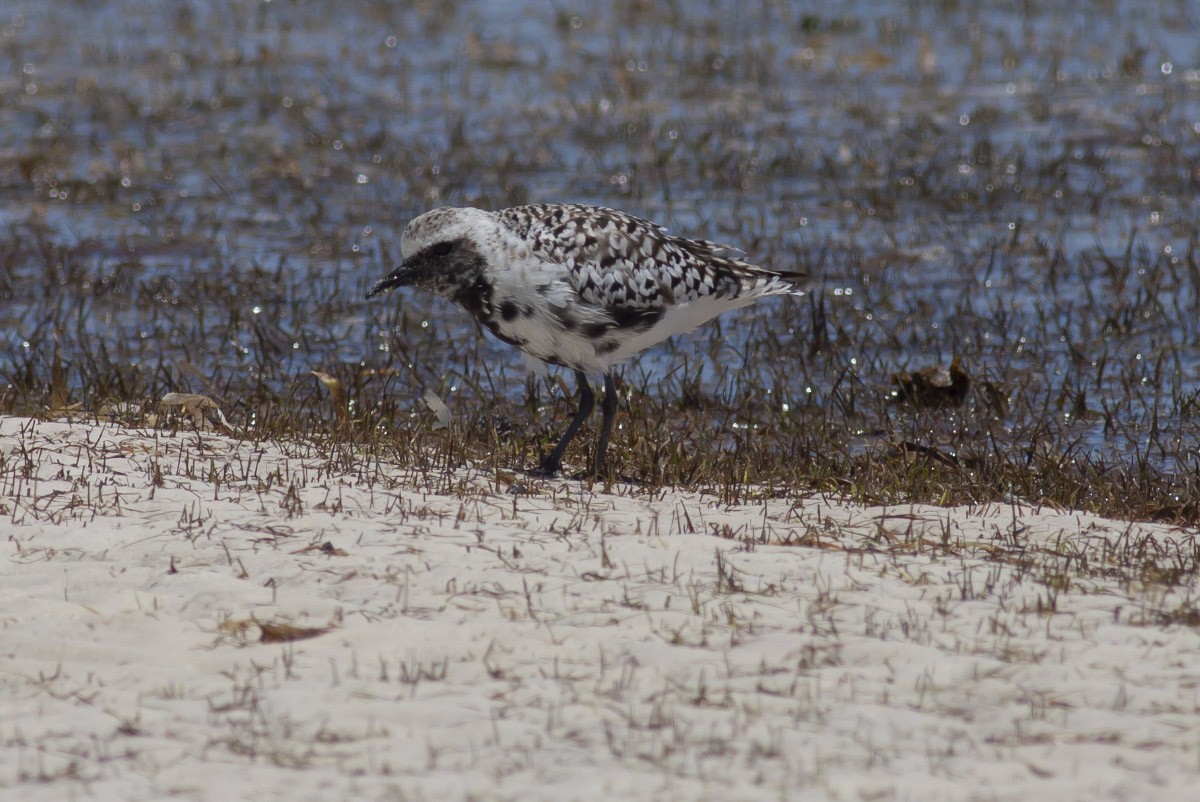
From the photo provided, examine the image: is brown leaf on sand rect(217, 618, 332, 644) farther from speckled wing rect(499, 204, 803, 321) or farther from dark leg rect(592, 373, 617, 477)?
speckled wing rect(499, 204, 803, 321)

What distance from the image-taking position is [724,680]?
5164 millimetres

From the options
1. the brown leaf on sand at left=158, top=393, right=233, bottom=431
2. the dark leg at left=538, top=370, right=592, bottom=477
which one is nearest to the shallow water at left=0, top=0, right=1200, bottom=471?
the brown leaf on sand at left=158, top=393, right=233, bottom=431

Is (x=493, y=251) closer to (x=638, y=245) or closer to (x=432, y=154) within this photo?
(x=638, y=245)

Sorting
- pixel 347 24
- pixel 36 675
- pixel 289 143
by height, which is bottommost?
pixel 36 675

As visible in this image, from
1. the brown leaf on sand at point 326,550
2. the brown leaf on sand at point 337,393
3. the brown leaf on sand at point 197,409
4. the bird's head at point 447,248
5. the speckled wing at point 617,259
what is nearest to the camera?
the brown leaf on sand at point 326,550

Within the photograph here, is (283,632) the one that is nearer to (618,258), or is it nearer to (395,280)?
(395,280)

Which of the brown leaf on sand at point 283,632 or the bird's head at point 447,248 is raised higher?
the bird's head at point 447,248

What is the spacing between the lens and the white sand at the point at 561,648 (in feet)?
15.1

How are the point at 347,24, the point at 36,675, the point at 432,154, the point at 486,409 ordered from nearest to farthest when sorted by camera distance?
the point at 36,675
the point at 486,409
the point at 432,154
the point at 347,24

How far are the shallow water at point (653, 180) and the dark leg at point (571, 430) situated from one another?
1.55 meters

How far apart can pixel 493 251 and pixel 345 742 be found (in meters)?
3.41

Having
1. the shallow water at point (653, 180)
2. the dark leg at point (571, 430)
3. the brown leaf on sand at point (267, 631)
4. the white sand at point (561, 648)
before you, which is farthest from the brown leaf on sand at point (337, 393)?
the brown leaf on sand at point (267, 631)

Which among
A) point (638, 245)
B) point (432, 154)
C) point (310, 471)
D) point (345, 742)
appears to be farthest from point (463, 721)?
point (432, 154)

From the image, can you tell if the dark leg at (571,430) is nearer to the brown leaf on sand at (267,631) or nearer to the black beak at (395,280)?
the black beak at (395,280)
